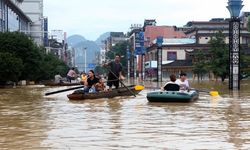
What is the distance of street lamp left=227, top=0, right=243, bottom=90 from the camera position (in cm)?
3288

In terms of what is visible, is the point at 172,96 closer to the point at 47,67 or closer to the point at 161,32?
the point at 47,67

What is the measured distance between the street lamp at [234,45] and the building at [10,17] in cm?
4168

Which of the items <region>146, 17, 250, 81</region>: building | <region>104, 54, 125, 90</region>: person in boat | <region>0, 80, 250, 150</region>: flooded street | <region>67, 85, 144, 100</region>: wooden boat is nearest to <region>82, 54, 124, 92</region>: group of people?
<region>104, 54, 125, 90</region>: person in boat

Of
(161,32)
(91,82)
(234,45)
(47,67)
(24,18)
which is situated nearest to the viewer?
(91,82)

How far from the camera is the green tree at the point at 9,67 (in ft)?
135

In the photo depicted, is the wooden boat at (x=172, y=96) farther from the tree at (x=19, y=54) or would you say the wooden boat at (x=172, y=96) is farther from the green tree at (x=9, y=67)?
the tree at (x=19, y=54)

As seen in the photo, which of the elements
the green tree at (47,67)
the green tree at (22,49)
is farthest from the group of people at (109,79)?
the green tree at (47,67)

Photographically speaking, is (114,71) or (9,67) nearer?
(114,71)

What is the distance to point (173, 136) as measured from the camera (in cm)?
1083

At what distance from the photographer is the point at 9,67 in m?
41.3

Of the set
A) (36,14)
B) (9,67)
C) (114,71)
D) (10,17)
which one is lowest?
(114,71)

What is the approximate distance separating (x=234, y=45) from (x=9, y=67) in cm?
1828

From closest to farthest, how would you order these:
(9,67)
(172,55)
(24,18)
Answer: (9,67)
(24,18)
(172,55)

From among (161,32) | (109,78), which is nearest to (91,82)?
(109,78)
